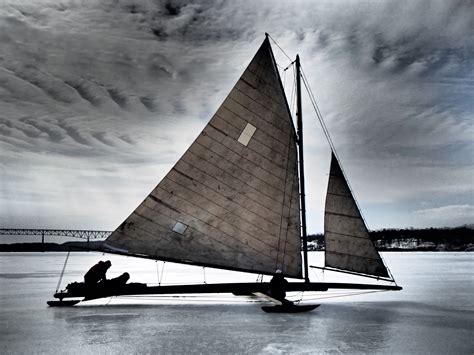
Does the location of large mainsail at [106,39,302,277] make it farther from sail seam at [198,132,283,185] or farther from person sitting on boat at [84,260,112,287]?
person sitting on boat at [84,260,112,287]

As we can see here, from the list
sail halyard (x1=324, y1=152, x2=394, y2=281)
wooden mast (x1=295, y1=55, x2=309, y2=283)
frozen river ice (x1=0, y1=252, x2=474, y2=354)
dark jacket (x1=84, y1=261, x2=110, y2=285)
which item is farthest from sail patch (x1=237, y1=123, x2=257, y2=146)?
dark jacket (x1=84, y1=261, x2=110, y2=285)

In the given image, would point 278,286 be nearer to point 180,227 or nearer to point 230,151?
point 180,227

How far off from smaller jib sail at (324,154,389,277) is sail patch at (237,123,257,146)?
378 cm

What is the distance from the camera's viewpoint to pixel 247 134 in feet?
60.8

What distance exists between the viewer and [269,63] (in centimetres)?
1900

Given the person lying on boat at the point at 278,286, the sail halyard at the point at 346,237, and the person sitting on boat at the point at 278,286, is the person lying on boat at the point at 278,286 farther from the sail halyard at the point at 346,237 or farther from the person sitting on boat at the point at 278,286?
the sail halyard at the point at 346,237

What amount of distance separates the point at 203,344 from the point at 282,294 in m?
5.99

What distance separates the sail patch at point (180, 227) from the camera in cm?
1833

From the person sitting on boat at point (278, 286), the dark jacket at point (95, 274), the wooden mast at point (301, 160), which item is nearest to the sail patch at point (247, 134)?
the wooden mast at point (301, 160)

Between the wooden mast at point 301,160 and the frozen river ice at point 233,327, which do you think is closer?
the frozen river ice at point 233,327

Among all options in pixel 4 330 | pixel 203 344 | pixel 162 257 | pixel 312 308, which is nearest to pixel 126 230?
pixel 162 257

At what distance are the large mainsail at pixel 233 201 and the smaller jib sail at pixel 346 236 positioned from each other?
57.8 inches

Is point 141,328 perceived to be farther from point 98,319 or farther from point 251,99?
point 251,99

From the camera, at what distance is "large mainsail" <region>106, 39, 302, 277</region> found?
18.0 m
